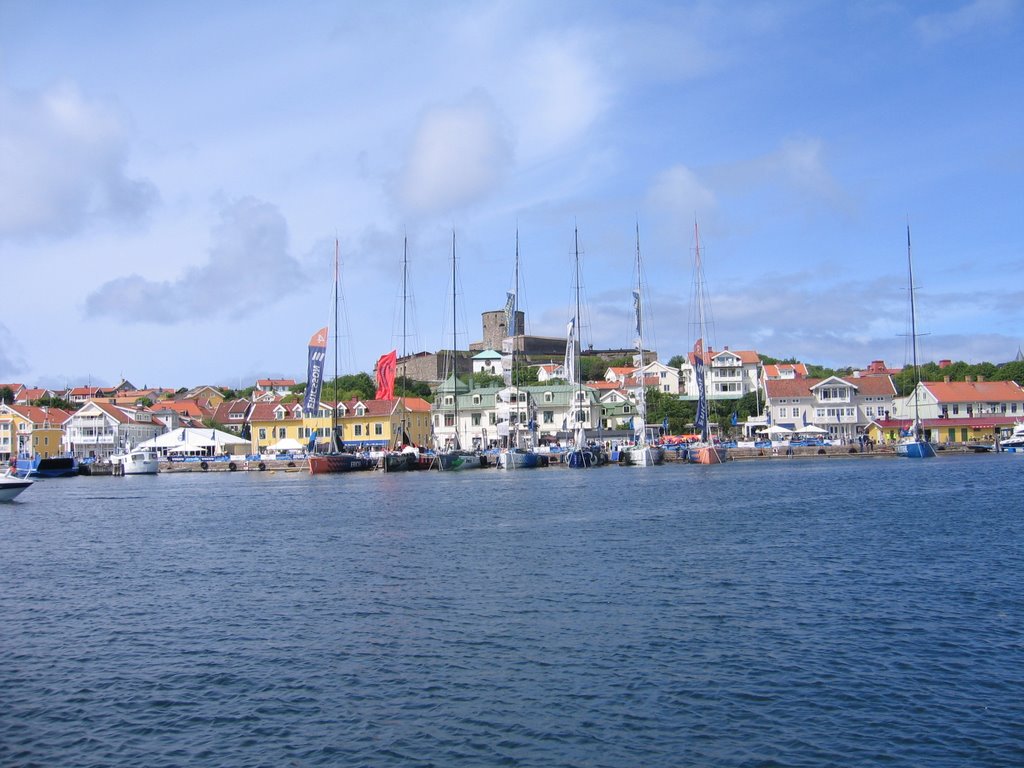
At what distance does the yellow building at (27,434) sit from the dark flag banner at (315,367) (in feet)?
164

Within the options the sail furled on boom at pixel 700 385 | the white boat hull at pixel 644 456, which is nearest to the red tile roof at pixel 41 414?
the white boat hull at pixel 644 456

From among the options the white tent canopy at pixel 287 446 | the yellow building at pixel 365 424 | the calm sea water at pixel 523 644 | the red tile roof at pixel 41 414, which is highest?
the red tile roof at pixel 41 414

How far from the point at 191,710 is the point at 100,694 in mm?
1851

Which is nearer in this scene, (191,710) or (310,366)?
(191,710)

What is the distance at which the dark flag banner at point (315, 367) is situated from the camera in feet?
241

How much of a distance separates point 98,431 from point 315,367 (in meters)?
46.1

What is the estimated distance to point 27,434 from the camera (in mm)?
107188

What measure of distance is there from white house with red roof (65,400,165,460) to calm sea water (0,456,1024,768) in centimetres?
7764

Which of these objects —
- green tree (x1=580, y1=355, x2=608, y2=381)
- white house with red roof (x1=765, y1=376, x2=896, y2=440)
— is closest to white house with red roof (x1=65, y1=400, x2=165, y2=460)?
green tree (x1=580, y1=355, x2=608, y2=381)

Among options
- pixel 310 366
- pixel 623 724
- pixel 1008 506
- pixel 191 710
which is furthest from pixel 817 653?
pixel 310 366

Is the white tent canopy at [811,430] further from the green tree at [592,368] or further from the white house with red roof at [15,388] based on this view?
the white house with red roof at [15,388]

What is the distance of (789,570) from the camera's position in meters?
23.1

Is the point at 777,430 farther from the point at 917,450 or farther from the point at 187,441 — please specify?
the point at 187,441

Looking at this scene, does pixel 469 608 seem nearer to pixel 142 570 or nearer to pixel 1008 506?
pixel 142 570
